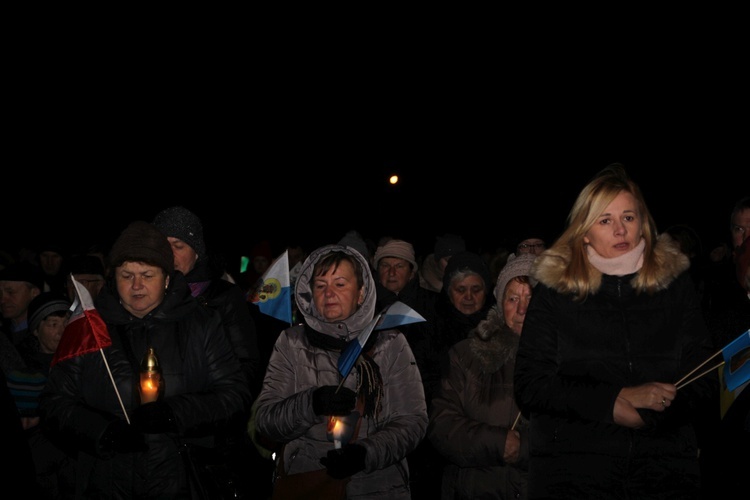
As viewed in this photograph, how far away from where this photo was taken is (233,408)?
392 centimetres

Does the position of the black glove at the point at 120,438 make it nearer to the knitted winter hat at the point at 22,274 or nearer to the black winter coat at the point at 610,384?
the black winter coat at the point at 610,384

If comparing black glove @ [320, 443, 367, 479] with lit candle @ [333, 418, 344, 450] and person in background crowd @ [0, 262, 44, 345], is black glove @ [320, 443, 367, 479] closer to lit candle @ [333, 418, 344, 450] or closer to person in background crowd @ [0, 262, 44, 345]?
lit candle @ [333, 418, 344, 450]

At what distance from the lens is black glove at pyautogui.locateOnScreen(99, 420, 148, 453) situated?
3.49 meters

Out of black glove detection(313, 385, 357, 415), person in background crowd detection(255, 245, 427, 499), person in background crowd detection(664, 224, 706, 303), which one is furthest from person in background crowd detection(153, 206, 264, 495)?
person in background crowd detection(664, 224, 706, 303)

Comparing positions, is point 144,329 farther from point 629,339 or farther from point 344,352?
point 629,339

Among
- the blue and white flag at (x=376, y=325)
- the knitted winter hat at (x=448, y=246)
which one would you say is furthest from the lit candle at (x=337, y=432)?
the knitted winter hat at (x=448, y=246)

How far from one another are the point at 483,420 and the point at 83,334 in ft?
6.84

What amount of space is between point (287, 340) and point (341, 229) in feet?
99.8

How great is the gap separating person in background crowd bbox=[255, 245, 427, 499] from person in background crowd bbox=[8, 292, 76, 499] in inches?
43.6

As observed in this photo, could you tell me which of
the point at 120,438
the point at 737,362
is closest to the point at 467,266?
the point at 737,362

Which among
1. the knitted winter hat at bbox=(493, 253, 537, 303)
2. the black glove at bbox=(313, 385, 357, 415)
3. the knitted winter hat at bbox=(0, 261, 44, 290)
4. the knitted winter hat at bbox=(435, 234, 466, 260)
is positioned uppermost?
the knitted winter hat at bbox=(435, 234, 466, 260)

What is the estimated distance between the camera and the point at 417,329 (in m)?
5.95

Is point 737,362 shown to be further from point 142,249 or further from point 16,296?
point 16,296

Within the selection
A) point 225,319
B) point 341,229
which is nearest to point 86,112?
point 341,229
